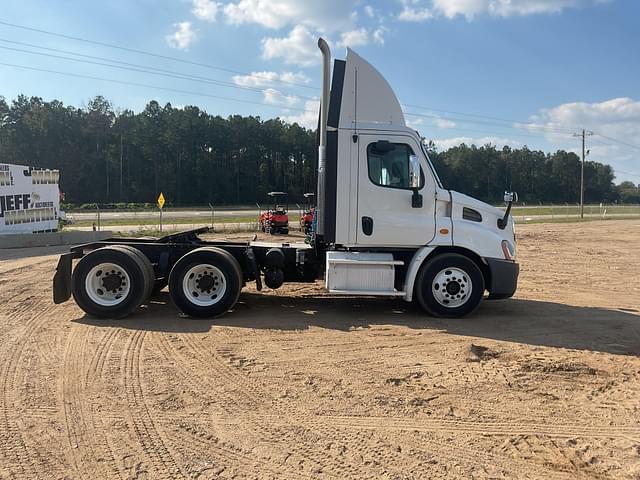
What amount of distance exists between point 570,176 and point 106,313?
13553cm

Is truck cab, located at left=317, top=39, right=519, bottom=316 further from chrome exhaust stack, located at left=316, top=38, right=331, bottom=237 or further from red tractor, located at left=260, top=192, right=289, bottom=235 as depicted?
red tractor, located at left=260, top=192, right=289, bottom=235

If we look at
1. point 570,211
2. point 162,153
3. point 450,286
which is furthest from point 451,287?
point 162,153

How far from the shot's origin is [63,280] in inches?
309

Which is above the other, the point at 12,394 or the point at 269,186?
the point at 269,186

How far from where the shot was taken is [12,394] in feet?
15.7

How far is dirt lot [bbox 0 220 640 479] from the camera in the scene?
3627 mm

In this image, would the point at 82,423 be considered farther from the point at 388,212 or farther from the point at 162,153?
the point at 162,153

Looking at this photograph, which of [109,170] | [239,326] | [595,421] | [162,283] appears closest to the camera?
[595,421]

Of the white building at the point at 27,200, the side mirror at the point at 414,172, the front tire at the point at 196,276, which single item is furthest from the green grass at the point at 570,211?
the front tire at the point at 196,276

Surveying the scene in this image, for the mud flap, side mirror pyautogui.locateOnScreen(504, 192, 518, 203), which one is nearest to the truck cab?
side mirror pyautogui.locateOnScreen(504, 192, 518, 203)

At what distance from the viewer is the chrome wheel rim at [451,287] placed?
782cm

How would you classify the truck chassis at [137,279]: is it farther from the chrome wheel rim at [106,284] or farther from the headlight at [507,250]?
the headlight at [507,250]

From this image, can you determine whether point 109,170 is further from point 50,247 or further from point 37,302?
point 37,302

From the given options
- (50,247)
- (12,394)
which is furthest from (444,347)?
(50,247)
